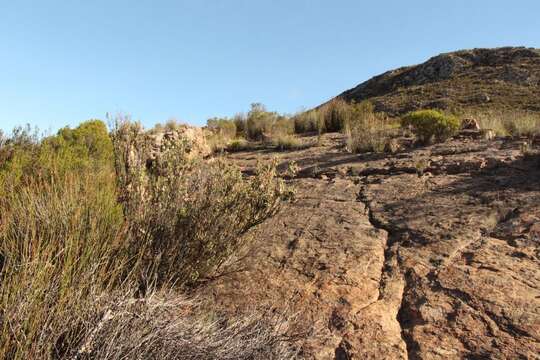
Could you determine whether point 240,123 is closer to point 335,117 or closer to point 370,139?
point 335,117

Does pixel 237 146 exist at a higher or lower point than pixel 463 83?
lower

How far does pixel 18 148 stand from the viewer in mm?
6113

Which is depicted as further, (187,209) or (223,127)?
(223,127)

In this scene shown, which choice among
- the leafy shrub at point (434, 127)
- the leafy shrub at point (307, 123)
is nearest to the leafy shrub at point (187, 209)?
the leafy shrub at point (434, 127)

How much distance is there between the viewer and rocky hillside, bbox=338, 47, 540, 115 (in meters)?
20.5

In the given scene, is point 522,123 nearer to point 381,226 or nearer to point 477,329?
point 381,226

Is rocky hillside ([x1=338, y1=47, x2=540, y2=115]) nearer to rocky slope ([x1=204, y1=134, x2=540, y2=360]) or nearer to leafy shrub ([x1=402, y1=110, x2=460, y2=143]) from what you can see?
leafy shrub ([x1=402, y1=110, x2=460, y2=143])

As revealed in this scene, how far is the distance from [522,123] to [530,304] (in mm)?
7479

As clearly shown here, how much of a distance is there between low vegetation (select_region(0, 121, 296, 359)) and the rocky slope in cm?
45

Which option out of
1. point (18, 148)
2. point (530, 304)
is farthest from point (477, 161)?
point (18, 148)

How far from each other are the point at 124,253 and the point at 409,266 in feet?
8.07

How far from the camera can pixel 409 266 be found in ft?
13.5

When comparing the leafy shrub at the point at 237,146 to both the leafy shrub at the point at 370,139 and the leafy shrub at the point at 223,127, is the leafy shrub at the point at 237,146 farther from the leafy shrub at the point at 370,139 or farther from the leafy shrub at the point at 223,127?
the leafy shrub at the point at 370,139

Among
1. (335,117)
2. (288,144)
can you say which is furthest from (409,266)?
(335,117)
